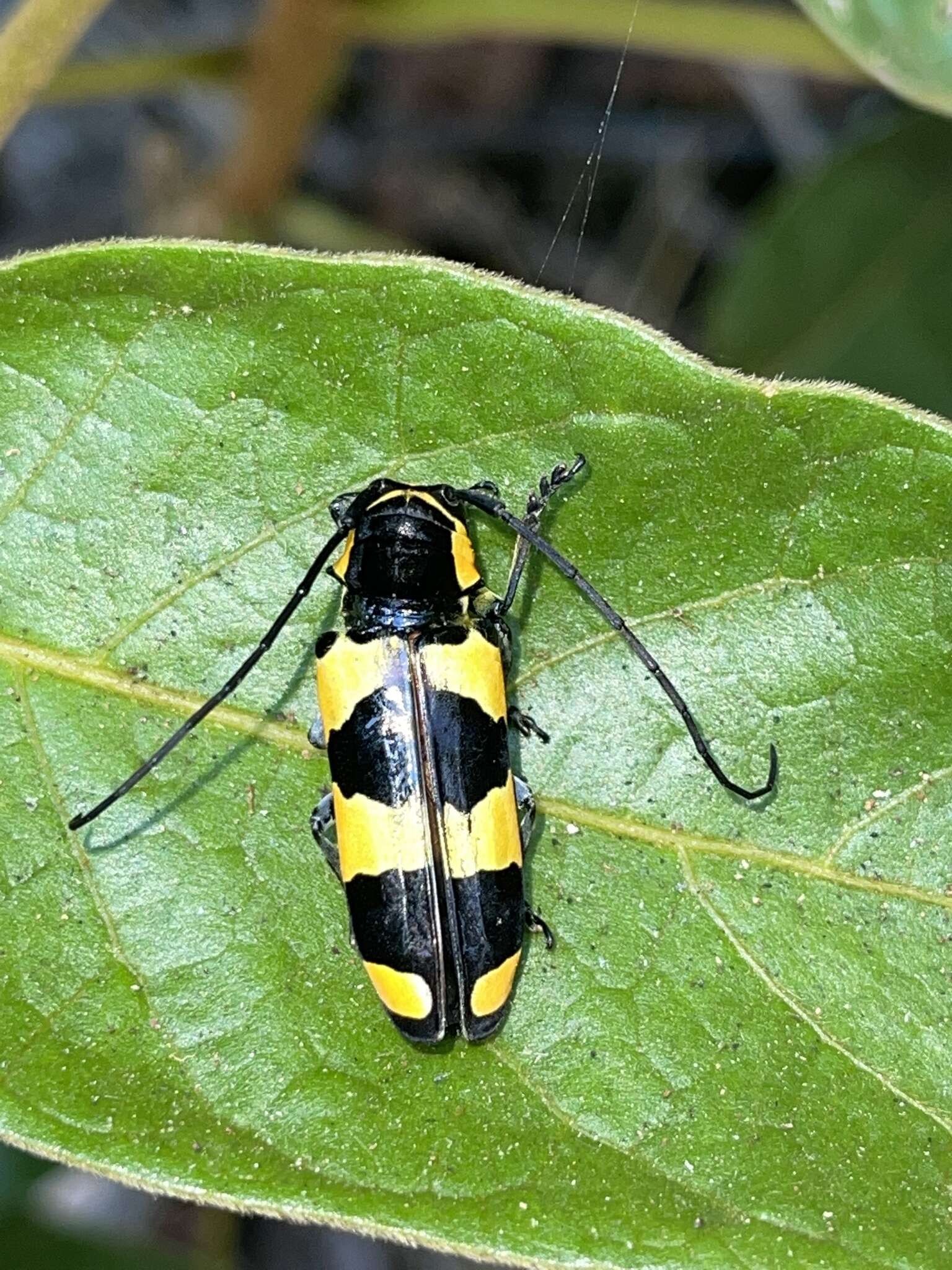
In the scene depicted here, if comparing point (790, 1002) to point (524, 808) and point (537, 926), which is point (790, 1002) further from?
point (524, 808)

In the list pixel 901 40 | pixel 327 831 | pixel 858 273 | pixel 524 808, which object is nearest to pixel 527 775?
pixel 524 808

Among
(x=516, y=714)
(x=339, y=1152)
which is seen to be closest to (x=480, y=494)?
(x=516, y=714)

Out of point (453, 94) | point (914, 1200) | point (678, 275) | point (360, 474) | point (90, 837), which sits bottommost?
point (914, 1200)

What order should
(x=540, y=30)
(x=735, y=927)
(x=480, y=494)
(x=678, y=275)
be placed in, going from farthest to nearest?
(x=678, y=275) → (x=540, y=30) → (x=480, y=494) → (x=735, y=927)

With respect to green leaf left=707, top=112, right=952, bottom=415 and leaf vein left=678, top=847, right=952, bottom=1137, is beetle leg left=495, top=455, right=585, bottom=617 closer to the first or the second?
leaf vein left=678, top=847, right=952, bottom=1137

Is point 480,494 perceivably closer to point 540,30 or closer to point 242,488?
point 242,488

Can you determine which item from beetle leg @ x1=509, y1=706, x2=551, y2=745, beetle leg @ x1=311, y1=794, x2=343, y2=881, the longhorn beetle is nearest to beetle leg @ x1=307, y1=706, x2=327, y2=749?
the longhorn beetle

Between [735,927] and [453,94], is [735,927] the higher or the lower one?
the lower one
